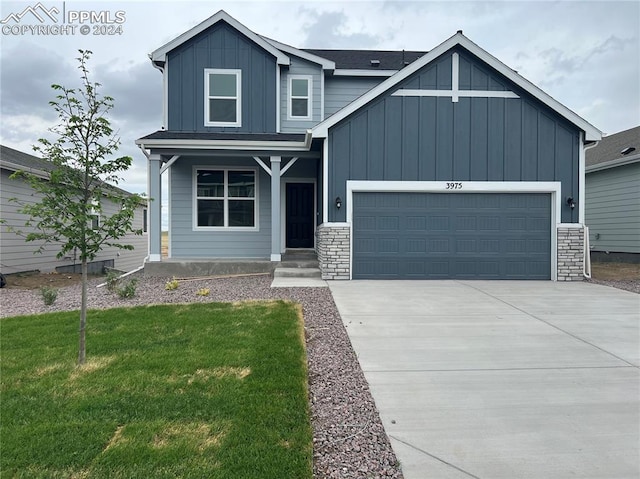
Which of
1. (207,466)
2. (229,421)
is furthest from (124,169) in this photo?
(207,466)

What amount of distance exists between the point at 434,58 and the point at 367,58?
204 inches

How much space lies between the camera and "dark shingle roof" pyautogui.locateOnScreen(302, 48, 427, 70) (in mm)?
13378

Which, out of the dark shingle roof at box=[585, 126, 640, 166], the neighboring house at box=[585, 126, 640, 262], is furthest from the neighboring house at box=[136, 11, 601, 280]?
the dark shingle roof at box=[585, 126, 640, 166]

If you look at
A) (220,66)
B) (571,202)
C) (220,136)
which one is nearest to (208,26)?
(220,66)

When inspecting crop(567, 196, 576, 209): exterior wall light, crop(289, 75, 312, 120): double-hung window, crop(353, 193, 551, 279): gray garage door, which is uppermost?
crop(289, 75, 312, 120): double-hung window

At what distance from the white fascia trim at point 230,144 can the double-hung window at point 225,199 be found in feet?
4.94

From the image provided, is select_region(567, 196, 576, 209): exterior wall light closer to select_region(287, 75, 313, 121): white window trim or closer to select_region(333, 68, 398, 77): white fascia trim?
select_region(333, 68, 398, 77): white fascia trim

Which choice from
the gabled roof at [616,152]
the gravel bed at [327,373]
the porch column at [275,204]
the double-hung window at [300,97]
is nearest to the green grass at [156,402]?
the gravel bed at [327,373]

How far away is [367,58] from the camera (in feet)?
47.4

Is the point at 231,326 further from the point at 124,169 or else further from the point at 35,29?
the point at 35,29

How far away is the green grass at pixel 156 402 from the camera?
8.21 feet

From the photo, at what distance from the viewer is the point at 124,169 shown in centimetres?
412

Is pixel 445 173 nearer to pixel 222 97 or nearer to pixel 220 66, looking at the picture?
pixel 222 97

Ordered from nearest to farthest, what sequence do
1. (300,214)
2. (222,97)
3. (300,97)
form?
(222,97)
(300,97)
(300,214)
